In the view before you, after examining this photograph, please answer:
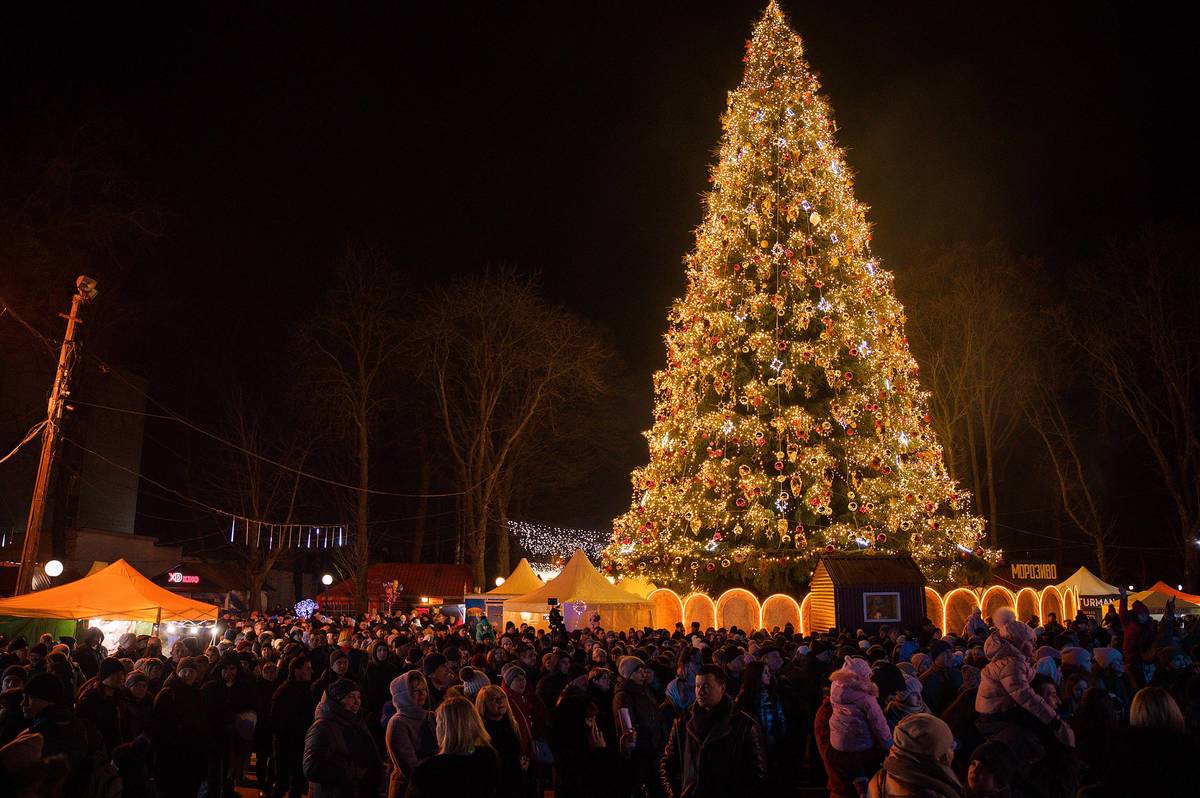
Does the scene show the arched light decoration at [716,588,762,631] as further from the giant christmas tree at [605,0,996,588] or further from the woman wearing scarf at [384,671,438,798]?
the woman wearing scarf at [384,671,438,798]

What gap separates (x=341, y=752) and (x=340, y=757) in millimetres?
33

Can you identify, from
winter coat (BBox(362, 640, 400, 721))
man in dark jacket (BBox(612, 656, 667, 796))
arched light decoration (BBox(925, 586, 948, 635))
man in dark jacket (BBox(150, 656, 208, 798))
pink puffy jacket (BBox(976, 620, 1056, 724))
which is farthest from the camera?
arched light decoration (BBox(925, 586, 948, 635))

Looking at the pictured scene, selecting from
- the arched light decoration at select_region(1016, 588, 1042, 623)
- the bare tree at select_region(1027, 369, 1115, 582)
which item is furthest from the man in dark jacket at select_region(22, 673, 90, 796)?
the bare tree at select_region(1027, 369, 1115, 582)

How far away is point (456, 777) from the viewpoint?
4242mm

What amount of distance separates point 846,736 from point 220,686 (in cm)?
702

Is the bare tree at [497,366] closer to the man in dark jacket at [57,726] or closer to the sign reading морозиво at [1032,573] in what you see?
the sign reading морозиво at [1032,573]

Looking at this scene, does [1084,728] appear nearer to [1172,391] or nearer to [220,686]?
[220,686]

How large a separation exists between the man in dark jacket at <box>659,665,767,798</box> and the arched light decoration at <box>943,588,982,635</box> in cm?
1804

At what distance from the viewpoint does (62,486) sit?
27062 millimetres

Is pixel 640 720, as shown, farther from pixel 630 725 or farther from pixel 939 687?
pixel 939 687

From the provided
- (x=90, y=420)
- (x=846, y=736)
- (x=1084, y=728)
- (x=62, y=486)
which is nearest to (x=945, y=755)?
(x=846, y=736)

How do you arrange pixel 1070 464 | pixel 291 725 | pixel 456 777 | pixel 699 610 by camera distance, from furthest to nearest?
pixel 1070 464, pixel 699 610, pixel 291 725, pixel 456 777

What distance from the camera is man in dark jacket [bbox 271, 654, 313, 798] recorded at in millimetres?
8492

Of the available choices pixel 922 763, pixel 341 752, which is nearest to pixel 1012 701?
pixel 922 763
